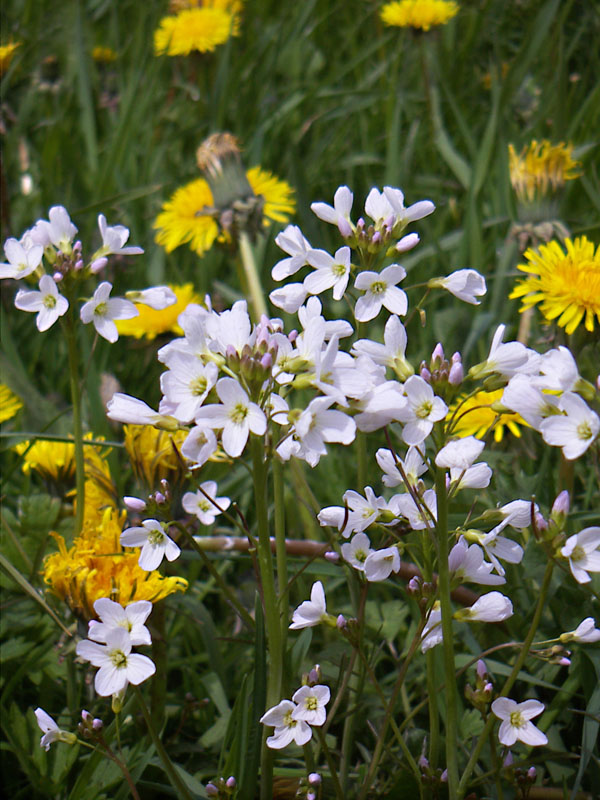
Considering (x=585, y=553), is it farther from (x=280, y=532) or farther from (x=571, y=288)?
(x=571, y=288)

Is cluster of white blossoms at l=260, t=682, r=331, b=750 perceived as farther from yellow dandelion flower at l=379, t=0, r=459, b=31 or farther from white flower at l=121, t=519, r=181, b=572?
yellow dandelion flower at l=379, t=0, r=459, b=31

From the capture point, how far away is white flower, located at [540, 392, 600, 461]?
2.47 ft

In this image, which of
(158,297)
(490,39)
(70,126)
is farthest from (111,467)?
(490,39)

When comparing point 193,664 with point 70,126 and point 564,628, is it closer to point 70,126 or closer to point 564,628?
point 564,628

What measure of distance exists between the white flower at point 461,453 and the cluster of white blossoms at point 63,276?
49cm

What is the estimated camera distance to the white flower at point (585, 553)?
79 cm

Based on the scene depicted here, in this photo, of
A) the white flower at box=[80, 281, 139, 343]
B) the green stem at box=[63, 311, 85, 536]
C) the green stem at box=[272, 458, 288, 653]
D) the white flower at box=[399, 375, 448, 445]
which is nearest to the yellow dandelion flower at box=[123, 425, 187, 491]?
the green stem at box=[63, 311, 85, 536]

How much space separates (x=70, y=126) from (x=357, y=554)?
260 cm

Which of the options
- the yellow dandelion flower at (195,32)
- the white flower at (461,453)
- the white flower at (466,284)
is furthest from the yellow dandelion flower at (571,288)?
the yellow dandelion flower at (195,32)

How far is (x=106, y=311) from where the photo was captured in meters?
1.17

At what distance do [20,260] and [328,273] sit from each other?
43 centimetres

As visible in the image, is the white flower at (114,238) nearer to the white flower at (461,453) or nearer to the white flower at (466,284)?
the white flower at (466,284)

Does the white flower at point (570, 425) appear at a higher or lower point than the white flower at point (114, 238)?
lower

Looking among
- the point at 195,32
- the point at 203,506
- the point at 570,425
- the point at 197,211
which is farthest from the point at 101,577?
the point at 195,32
